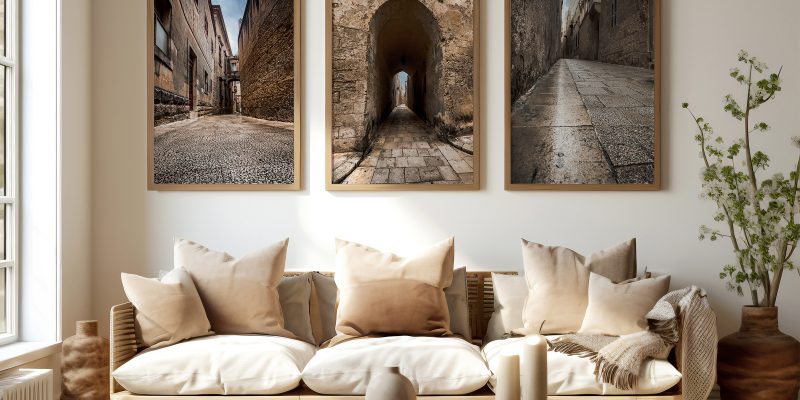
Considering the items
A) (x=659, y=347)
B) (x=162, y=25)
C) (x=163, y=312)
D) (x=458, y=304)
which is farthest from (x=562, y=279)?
(x=162, y=25)

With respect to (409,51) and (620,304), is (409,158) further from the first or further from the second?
(620,304)

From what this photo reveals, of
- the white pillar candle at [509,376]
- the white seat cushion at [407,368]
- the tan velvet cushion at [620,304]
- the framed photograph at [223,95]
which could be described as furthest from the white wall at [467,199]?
the white pillar candle at [509,376]

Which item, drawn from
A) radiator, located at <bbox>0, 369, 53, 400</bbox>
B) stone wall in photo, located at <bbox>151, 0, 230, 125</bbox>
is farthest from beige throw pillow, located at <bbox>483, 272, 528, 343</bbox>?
radiator, located at <bbox>0, 369, 53, 400</bbox>

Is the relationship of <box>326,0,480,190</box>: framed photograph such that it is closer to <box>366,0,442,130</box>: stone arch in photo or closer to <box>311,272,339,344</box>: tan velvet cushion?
<box>366,0,442,130</box>: stone arch in photo

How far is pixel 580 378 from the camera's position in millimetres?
3533

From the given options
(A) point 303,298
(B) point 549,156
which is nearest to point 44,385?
(A) point 303,298

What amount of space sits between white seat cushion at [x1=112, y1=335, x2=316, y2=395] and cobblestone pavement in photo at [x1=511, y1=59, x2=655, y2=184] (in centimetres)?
191

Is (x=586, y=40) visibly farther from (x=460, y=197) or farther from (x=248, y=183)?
(x=248, y=183)

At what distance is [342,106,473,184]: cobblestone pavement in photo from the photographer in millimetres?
4758

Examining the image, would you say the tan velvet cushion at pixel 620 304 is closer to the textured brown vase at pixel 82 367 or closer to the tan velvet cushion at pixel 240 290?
the tan velvet cushion at pixel 240 290

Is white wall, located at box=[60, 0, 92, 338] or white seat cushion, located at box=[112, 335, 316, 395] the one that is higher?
white wall, located at box=[60, 0, 92, 338]

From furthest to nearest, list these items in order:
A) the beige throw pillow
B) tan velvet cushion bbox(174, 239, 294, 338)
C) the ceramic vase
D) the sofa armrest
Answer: the beige throw pillow < tan velvet cushion bbox(174, 239, 294, 338) < the sofa armrest < the ceramic vase

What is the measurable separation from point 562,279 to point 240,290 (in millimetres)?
1649

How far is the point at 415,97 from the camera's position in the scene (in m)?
4.81
